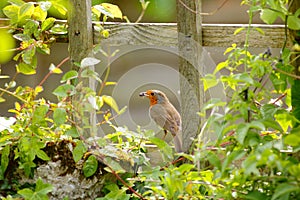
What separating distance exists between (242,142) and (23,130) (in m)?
1.25

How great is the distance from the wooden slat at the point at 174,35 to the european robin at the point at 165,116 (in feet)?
0.89

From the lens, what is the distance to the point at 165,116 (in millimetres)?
3006

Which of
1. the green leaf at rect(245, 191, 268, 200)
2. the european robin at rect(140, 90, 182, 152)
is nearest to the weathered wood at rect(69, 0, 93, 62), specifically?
the european robin at rect(140, 90, 182, 152)

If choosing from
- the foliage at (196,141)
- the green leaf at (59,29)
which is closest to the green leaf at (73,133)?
the foliage at (196,141)

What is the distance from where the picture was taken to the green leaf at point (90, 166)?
9.28 ft

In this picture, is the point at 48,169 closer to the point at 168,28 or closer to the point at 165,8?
the point at 168,28

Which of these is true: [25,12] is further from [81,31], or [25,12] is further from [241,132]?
[241,132]

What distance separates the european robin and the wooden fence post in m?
0.27

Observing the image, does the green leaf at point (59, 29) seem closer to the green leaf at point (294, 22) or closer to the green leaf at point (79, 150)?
the green leaf at point (79, 150)

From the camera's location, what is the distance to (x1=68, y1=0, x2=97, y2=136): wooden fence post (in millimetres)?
3033

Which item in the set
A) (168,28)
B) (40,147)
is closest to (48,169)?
(40,147)

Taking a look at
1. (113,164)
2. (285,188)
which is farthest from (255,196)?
(113,164)

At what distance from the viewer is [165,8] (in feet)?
12.9

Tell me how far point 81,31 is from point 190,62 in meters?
0.52
